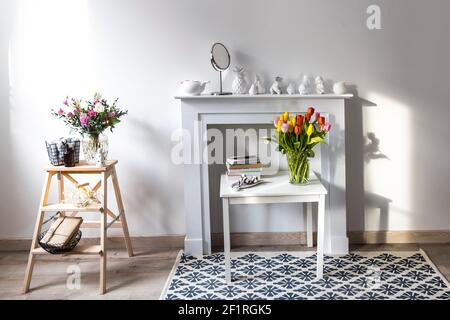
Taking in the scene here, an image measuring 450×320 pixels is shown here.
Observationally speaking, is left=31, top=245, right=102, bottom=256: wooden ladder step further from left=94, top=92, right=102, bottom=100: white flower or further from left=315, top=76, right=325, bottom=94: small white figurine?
left=315, top=76, right=325, bottom=94: small white figurine

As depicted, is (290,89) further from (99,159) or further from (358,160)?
(99,159)

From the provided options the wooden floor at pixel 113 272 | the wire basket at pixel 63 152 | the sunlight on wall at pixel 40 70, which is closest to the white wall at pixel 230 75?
the sunlight on wall at pixel 40 70

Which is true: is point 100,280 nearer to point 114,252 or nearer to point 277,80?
point 114,252

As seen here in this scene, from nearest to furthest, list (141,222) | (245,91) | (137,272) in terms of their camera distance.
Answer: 1. (137,272)
2. (245,91)
3. (141,222)

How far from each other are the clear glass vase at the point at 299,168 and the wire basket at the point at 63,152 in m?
1.33

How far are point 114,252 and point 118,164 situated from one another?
61 centimetres

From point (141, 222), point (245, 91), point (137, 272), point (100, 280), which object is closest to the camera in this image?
point (100, 280)

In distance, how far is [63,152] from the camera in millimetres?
3520

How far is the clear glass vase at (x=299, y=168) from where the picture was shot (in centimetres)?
362

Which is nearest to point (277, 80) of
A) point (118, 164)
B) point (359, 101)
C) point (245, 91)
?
point (245, 91)

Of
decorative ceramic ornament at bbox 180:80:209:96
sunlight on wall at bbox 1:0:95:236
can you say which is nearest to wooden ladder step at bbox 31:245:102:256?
sunlight on wall at bbox 1:0:95:236

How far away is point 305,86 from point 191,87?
29.7 inches

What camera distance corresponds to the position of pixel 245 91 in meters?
3.92

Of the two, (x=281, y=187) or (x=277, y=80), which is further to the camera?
(x=277, y=80)
